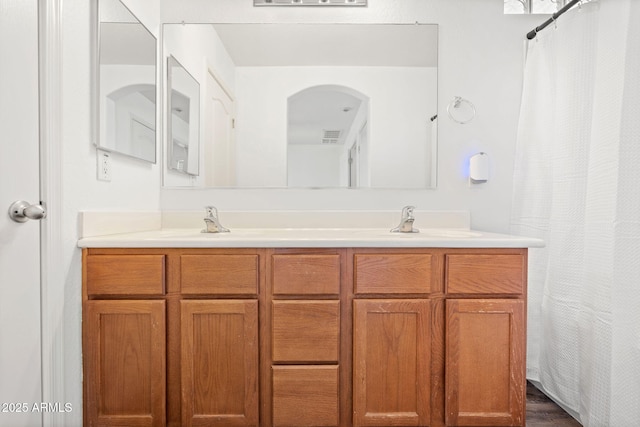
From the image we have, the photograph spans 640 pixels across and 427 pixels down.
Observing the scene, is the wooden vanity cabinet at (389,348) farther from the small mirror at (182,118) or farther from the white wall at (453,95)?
the small mirror at (182,118)

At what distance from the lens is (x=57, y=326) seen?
4.10 ft

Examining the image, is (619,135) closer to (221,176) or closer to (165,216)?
(221,176)

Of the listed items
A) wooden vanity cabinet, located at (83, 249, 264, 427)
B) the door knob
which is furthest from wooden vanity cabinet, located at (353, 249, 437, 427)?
the door knob

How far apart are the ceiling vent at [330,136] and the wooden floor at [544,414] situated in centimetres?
156

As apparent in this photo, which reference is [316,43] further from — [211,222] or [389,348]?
[389,348]

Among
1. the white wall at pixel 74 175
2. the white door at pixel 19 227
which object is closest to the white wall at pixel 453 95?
the white wall at pixel 74 175

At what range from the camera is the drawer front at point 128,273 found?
130 centimetres

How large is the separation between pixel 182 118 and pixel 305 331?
1.30m

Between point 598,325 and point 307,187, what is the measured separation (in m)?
1.40

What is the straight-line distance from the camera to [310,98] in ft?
6.14

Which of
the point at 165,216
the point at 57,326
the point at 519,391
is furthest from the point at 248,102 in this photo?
the point at 519,391

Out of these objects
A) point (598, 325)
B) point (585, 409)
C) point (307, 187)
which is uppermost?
point (307, 187)

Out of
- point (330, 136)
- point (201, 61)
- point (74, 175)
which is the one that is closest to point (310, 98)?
point (330, 136)

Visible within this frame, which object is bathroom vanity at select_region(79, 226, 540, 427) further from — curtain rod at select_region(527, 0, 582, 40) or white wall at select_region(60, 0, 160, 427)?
curtain rod at select_region(527, 0, 582, 40)
